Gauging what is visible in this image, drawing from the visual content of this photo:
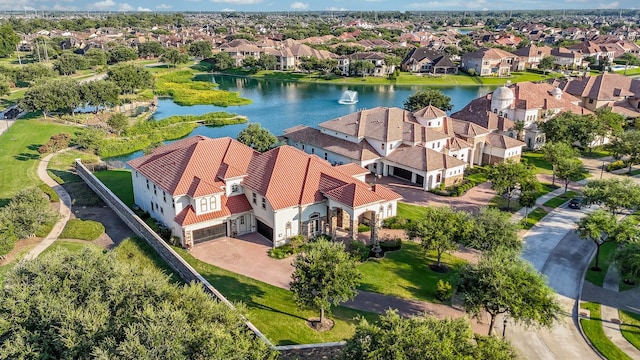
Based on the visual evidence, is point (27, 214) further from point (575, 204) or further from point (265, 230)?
point (575, 204)

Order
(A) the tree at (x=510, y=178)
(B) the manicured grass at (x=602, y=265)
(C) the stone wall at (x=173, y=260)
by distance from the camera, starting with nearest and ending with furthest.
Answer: (C) the stone wall at (x=173, y=260), (B) the manicured grass at (x=602, y=265), (A) the tree at (x=510, y=178)

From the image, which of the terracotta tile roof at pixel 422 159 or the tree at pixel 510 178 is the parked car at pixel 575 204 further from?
the terracotta tile roof at pixel 422 159

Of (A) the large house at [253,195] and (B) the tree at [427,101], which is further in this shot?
(B) the tree at [427,101]

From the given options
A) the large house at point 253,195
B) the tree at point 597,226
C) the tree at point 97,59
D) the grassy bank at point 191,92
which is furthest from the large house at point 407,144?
the tree at point 97,59

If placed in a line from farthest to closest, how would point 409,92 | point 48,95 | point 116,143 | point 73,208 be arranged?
1. point 409,92
2. point 48,95
3. point 116,143
4. point 73,208

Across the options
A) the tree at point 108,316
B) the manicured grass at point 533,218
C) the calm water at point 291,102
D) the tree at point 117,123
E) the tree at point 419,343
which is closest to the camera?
the tree at point 419,343

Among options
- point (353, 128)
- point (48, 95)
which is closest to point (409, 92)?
point (353, 128)

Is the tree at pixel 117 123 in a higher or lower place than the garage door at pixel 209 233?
higher

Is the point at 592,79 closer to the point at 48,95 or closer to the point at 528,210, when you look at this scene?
the point at 528,210
